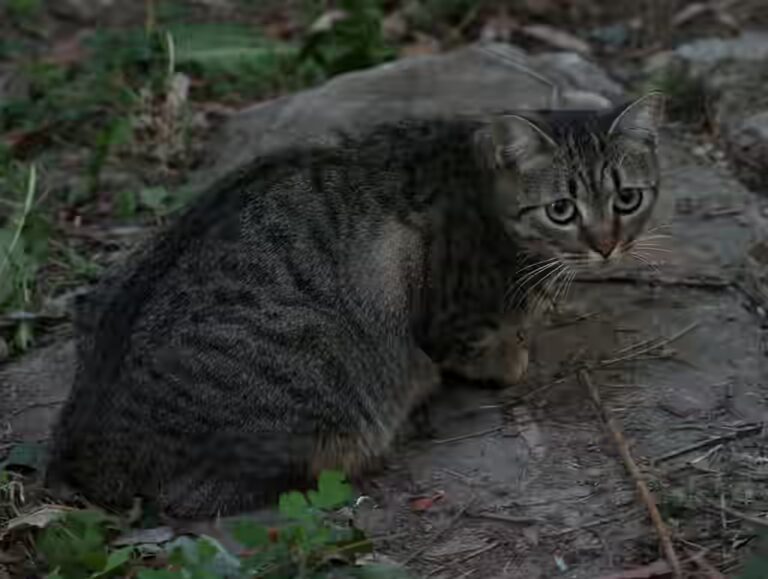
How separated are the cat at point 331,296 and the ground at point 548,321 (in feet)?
0.86

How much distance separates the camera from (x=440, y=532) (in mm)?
3762

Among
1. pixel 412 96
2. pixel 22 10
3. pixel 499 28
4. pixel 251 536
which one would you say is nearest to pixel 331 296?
pixel 251 536

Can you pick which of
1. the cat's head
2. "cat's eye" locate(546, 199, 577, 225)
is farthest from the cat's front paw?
"cat's eye" locate(546, 199, 577, 225)

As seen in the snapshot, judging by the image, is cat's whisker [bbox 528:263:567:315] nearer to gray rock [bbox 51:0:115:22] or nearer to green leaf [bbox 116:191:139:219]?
green leaf [bbox 116:191:139:219]

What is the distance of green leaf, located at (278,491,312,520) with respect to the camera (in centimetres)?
325

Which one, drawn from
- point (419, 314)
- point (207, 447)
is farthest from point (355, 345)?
point (207, 447)

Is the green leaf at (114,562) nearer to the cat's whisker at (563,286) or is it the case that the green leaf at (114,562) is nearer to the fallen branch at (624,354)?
the fallen branch at (624,354)

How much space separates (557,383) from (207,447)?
49.5 inches

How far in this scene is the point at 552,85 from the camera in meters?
6.20

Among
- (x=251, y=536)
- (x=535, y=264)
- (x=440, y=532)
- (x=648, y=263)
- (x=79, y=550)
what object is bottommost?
(x=440, y=532)

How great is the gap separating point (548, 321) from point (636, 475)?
1049mm

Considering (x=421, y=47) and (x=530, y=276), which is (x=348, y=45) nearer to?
(x=421, y=47)

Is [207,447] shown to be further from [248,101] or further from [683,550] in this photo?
[248,101]

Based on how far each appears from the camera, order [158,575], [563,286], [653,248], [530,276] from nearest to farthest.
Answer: [158,575] < [530,276] < [563,286] < [653,248]
